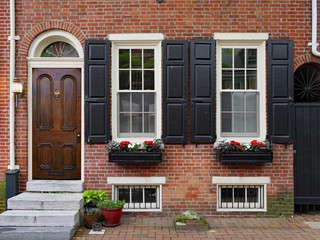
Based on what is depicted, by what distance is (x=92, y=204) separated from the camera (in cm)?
521

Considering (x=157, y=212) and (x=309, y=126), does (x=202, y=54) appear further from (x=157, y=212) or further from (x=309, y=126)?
(x=157, y=212)

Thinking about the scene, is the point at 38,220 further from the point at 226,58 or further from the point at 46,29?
the point at 226,58

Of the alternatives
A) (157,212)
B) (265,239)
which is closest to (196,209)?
(157,212)

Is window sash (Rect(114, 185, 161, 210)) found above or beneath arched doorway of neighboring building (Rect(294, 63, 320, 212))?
beneath

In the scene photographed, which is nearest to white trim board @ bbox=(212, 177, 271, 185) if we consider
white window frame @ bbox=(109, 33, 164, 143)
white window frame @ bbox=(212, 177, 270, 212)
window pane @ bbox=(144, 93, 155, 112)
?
white window frame @ bbox=(212, 177, 270, 212)

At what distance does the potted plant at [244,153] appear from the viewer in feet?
17.6

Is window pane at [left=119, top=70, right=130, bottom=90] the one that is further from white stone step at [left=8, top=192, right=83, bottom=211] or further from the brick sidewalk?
the brick sidewalk

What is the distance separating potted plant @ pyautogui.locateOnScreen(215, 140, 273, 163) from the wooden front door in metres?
3.11

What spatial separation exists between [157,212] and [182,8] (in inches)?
173

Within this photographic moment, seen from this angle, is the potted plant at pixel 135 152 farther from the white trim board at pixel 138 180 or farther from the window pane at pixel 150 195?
the window pane at pixel 150 195

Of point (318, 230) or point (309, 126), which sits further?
point (309, 126)

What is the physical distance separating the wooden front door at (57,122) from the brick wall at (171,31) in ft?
0.90

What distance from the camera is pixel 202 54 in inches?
219

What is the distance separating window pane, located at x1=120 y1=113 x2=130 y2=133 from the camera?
5.82 metres
